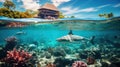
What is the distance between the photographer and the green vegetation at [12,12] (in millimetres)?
10695

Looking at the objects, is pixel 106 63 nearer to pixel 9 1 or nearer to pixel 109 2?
pixel 109 2

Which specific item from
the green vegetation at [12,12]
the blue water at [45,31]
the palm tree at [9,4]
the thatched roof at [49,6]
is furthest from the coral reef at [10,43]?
the thatched roof at [49,6]

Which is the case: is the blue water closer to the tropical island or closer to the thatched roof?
the tropical island

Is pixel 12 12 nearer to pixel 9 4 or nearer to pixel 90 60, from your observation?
pixel 9 4

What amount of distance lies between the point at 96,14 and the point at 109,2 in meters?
1.28

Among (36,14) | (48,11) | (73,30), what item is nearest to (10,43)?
(36,14)

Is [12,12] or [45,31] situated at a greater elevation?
[12,12]

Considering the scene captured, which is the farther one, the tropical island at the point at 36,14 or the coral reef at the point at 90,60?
the tropical island at the point at 36,14

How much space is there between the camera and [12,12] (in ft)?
36.0

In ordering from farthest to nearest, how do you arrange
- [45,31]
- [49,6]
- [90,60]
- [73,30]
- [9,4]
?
1. [45,31]
2. [73,30]
3. [9,4]
4. [49,6]
5. [90,60]

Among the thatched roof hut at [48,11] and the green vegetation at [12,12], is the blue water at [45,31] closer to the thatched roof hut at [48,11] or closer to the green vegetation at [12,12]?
the green vegetation at [12,12]

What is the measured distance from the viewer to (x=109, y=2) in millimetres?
9953

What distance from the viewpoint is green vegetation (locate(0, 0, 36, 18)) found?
1070cm

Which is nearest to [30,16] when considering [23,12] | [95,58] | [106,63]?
[23,12]
